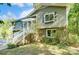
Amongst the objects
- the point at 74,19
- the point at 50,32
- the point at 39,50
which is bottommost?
the point at 39,50

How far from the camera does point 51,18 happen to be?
2006 millimetres

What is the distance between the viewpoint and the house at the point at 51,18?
199 cm

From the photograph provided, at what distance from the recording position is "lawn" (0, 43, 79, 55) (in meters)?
1.98

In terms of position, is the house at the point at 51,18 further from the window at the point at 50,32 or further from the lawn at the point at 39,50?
the lawn at the point at 39,50

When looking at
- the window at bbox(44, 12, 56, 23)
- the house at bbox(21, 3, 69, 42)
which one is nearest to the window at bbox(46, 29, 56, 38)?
the house at bbox(21, 3, 69, 42)

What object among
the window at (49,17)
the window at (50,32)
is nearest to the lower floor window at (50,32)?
the window at (50,32)

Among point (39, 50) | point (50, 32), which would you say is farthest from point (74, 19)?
point (39, 50)

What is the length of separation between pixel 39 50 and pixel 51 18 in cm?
36

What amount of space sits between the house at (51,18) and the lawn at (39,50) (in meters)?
0.12

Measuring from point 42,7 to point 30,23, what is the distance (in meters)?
0.21

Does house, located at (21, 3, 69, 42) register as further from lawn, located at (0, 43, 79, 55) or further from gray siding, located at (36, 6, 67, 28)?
lawn, located at (0, 43, 79, 55)

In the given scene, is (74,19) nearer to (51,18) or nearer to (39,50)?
(51,18)
